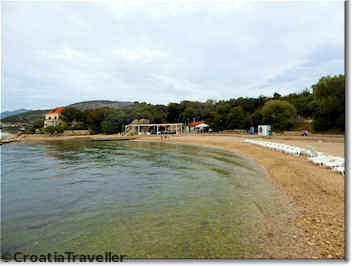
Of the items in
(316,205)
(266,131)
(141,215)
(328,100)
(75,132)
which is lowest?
(141,215)

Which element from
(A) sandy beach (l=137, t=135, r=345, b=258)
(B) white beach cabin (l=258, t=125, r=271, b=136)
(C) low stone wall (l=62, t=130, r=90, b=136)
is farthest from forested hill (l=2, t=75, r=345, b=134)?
(A) sandy beach (l=137, t=135, r=345, b=258)

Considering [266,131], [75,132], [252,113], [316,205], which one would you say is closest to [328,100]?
[266,131]

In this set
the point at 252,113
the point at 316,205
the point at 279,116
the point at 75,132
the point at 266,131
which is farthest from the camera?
the point at 75,132

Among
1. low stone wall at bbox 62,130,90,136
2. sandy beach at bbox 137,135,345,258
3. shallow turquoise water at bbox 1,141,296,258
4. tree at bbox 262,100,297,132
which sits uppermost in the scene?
tree at bbox 262,100,297,132

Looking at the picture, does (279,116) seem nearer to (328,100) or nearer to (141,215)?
(328,100)

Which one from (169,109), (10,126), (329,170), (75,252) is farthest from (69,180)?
(10,126)

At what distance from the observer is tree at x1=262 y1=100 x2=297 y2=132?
3675 cm

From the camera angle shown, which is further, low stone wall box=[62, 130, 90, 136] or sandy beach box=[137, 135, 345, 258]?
low stone wall box=[62, 130, 90, 136]

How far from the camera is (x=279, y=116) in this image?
36.9 m

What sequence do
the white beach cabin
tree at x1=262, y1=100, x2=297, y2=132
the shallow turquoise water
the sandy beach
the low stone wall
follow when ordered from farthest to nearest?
the low stone wall < tree at x1=262, y1=100, x2=297, y2=132 < the white beach cabin < the shallow turquoise water < the sandy beach

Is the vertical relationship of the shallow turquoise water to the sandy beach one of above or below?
below

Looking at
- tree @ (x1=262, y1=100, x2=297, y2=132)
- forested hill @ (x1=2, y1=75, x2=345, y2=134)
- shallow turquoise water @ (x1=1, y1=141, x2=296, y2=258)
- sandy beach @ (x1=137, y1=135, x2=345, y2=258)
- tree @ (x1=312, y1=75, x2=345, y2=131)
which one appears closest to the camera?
sandy beach @ (x1=137, y1=135, x2=345, y2=258)

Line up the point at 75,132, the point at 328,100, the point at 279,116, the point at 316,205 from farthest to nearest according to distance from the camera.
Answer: the point at 75,132 → the point at 279,116 → the point at 328,100 → the point at 316,205

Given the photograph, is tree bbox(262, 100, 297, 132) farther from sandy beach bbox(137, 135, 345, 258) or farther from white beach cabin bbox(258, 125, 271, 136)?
sandy beach bbox(137, 135, 345, 258)
